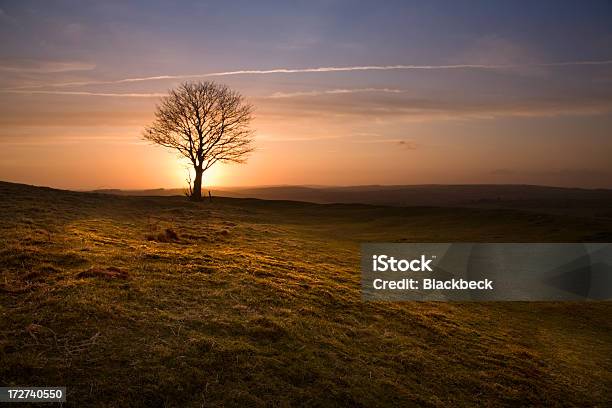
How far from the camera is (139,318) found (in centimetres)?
830

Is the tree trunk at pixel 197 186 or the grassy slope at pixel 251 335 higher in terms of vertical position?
the tree trunk at pixel 197 186

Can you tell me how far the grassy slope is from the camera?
651 centimetres

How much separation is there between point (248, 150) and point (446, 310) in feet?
130

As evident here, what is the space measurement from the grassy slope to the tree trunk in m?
A: 31.7

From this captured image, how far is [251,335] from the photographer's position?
8375 mm

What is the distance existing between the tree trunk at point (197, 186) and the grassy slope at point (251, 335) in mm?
31737

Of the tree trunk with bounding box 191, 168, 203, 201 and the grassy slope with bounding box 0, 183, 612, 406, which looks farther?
the tree trunk with bounding box 191, 168, 203, 201

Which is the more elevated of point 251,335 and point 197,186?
point 197,186

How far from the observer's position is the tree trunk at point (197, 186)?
49.8m

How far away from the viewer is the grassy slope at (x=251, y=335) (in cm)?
651

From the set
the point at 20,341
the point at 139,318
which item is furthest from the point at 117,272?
the point at 20,341

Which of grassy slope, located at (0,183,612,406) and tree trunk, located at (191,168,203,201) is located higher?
tree trunk, located at (191,168,203,201)

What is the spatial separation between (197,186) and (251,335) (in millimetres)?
43927

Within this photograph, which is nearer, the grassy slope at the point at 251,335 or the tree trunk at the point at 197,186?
the grassy slope at the point at 251,335
